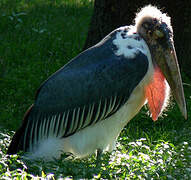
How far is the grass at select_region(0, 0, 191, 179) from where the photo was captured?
14.2ft

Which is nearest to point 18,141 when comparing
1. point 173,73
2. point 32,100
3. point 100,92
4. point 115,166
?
point 100,92

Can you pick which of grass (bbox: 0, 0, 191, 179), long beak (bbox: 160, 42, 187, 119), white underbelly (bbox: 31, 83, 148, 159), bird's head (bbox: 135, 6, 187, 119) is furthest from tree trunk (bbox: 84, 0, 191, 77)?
white underbelly (bbox: 31, 83, 148, 159)

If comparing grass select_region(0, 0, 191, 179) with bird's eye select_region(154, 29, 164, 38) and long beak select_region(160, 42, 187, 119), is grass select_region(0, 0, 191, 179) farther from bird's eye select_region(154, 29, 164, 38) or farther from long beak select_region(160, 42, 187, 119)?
bird's eye select_region(154, 29, 164, 38)

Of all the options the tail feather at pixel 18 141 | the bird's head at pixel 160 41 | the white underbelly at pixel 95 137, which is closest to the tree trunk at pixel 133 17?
the bird's head at pixel 160 41

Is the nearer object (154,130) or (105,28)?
(154,130)

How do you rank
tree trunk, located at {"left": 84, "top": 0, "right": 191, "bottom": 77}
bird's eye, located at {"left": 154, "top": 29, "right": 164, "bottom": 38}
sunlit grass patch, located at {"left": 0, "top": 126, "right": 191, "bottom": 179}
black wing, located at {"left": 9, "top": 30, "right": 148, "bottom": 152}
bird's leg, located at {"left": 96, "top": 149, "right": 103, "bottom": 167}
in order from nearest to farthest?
sunlit grass patch, located at {"left": 0, "top": 126, "right": 191, "bottom": 179}
bird's leg, located at {"left": 96, "top": 149, "right": 103, "bottom": 167}
black wing, located at {"left": 9, "top": 30, "right": 148, "bottom": 152}
bird's eye, located at {"left": 154, "top": 29, "right": 164, "bottom": 38}
tree trunk, located at {"left": 84, "top": 0, "right": 191, "bottom": 77}

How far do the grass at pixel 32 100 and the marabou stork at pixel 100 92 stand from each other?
0.22 meters

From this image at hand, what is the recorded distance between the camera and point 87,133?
15.7 feet

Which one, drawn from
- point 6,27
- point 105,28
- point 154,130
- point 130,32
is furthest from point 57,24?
point 130,32

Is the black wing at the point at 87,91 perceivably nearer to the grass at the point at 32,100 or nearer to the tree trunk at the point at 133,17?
the grass at the point at 32,100

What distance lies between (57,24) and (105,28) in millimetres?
2805

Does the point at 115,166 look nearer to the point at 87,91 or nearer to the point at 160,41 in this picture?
the point at 87,91

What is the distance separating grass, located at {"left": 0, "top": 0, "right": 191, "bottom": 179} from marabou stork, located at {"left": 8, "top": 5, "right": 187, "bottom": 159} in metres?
0.22

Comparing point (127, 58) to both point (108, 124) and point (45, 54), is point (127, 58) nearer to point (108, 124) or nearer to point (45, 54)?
point (108, 124)
